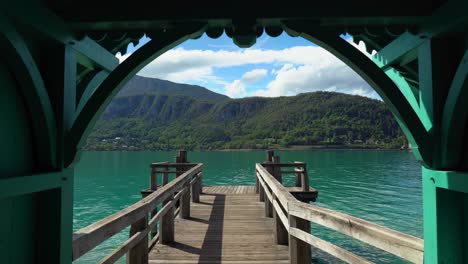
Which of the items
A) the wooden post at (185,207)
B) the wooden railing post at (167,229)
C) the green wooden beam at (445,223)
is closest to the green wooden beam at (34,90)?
the green wooden beam at (445,223)

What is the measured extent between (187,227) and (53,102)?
435cm

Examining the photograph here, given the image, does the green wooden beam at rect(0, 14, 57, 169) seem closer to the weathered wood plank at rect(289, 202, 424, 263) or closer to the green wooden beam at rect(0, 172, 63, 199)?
the green wooden beam at rect(0, 172, 63, 199)

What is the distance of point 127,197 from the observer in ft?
79.0

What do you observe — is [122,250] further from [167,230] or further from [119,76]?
[167,230]

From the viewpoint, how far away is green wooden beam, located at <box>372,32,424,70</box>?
2.19m

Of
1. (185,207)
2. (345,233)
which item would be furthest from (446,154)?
(185,207)

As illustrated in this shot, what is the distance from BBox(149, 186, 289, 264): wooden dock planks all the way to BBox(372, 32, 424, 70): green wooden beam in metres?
2.87

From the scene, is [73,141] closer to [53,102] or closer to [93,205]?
[53,102]

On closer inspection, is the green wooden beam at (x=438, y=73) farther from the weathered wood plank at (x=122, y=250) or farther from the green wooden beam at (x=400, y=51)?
the weathered wood plank at (x=122, y=250)

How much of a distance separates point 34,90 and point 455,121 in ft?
8.36

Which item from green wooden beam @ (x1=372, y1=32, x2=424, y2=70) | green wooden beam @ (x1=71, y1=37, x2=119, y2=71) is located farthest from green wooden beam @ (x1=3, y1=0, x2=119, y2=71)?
green wooden beam @ (x1=372, y1=32, x2=424, y2=70)

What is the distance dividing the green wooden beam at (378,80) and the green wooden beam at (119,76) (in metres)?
0.76

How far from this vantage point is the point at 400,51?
229 cm

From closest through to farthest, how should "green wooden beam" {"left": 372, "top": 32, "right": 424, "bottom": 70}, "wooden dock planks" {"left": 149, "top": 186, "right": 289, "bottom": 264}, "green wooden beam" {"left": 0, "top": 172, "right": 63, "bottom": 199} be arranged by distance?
"green wooden beam" {"left": 0, "top": 172, "right": 63, "bottom": 199}, "green wooden beam" {"left": 372, "top": 32, "right": 424, "bottom": 70}, "wooden dock planks" {"left": 149, "top": 186, "right": 289, "bottom": 264}
